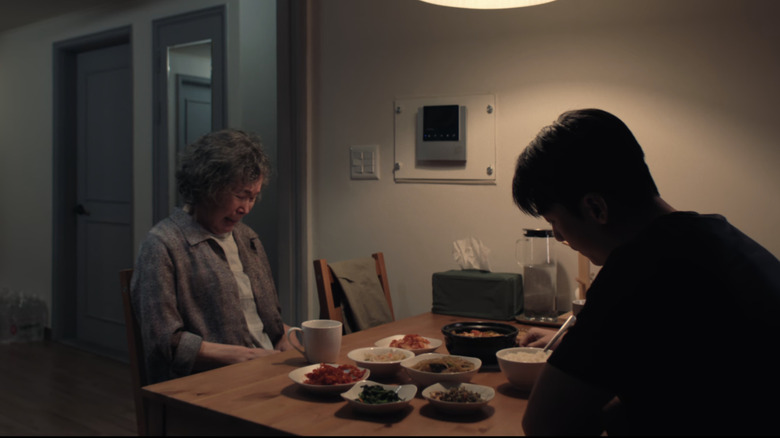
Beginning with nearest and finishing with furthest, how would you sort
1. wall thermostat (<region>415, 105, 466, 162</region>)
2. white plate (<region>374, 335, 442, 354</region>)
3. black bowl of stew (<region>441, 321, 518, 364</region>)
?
black bowl of stew (<region>441, 321, 518, 364</region>) → white plate (<region>374, 335, 442, 354</region>) → wall thermostat (<region>415, 105, 466, 162</region>)

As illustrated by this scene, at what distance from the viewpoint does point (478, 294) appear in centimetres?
217

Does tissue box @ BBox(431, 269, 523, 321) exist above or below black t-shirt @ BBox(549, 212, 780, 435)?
below

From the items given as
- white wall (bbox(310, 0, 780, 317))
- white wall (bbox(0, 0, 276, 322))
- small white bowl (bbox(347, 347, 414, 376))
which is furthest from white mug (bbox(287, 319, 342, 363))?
white wall (bbox(0, 0, 276, 322))

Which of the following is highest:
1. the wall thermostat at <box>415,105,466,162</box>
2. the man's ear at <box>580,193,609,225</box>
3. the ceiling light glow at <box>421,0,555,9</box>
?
the ceiling light glow at <box>421,0,555,9</box>

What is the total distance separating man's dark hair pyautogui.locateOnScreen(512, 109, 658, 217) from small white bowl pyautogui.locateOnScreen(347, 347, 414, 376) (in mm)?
523

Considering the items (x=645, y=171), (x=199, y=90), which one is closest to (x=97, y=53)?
(x=199, y=90)

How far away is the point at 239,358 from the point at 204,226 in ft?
1.52

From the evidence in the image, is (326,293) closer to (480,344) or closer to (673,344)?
(480,344)

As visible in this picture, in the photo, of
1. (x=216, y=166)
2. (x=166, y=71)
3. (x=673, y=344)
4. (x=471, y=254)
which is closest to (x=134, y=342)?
(x=216, y=166)

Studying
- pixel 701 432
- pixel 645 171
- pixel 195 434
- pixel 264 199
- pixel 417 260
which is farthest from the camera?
pixel 264 199

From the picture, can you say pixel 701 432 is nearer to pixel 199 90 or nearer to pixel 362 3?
pixel 362 3

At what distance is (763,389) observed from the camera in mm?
921

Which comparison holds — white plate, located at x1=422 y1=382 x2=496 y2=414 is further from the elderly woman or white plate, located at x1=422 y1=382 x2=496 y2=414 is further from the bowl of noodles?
the elderly woman

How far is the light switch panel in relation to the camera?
2.63 m
